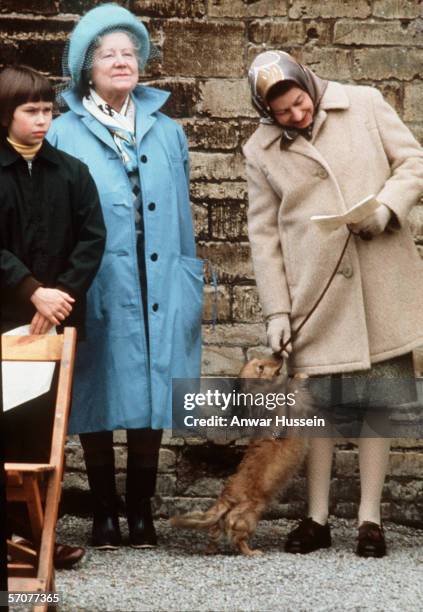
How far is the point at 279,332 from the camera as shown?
497 cm

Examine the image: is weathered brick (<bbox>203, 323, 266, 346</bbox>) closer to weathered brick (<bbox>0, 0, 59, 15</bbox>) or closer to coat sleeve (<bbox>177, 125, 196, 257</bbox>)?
coat sleeve (<bbox>177, 125, 196, 257</bbox>)

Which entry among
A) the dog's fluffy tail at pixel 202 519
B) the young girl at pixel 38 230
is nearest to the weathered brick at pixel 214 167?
the young girl at pixel 38 230

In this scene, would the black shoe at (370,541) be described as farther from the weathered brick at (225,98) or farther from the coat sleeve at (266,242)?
the weathered brick at (225,98)

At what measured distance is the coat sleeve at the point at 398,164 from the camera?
4828mm

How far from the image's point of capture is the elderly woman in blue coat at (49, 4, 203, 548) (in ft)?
16.6

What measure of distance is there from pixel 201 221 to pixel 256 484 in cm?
143

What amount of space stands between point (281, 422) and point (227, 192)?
1352 mm

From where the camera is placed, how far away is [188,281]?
205 inches

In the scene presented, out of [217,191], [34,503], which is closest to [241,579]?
[34,503]

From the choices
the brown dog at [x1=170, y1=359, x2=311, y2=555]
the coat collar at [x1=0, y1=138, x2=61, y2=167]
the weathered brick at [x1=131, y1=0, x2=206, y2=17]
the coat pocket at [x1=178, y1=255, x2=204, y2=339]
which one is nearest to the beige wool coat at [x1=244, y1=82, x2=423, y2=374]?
the brown dog at [x1=170, y1=359, x2=311, y2=555]

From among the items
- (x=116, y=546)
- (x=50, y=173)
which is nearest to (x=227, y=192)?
(x=50, y=173)

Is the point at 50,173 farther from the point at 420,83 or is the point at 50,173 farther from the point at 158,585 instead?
the point at 420,83

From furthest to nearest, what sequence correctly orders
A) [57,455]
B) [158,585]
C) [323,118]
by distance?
1. [323,118]
2. [158,585]
3. [57,455]

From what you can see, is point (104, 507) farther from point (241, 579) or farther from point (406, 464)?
point (406, 464)
